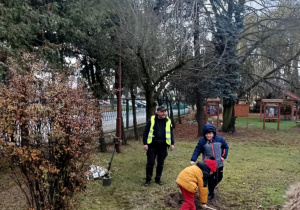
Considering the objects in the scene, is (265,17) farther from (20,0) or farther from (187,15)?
(20,0)

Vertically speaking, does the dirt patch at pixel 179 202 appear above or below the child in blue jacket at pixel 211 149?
below

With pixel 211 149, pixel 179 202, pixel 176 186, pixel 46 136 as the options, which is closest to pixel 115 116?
pixel 176 186

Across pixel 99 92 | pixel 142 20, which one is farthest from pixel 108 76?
pixel 142 20

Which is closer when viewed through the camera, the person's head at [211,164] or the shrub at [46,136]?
the shrub at [46,136]

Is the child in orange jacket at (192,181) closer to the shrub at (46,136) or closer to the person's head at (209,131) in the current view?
the person's head at (209,131)

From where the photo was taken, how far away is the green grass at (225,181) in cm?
445

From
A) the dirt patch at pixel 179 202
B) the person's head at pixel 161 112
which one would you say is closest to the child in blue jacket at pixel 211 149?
the dirt patch at pixel 179 202

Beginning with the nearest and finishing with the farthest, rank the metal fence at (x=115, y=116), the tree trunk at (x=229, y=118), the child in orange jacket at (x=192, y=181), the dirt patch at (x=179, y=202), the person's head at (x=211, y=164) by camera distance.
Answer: the child in orange jacket at (x=192, y=181) → the person's head at (x=211, y=164) → the dirt patch at (x=179, y=202) → the metal fence at (x=115, y=116) → the tree trunk at (x=229, y=118)

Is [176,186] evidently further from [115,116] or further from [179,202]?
[115,116]

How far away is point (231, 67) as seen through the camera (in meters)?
12.9

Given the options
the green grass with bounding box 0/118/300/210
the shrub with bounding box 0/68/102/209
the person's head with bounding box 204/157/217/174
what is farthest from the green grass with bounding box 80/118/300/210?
the person's head with bounding box 204/157/217/174

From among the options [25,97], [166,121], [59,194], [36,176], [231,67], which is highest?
[231,67]

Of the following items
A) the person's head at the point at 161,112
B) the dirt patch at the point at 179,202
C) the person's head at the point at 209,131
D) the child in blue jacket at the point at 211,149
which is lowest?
the dirt patch at the point at 179,202

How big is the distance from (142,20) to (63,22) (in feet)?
6.04
